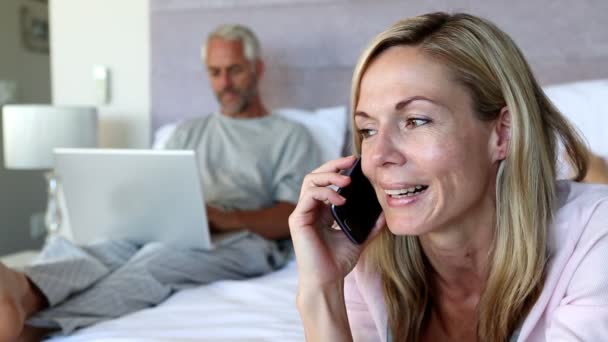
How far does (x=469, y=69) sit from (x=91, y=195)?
108 cm

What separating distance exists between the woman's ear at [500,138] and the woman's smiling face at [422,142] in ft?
0.03

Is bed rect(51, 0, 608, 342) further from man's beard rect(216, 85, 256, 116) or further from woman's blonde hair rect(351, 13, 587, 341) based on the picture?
woman's blonde hair rect(351, 13, 587, 341)

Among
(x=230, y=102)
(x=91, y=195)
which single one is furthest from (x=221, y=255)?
(x=230, y=102)

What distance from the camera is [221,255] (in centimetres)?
169

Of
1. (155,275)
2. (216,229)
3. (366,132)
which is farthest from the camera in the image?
(216,229)

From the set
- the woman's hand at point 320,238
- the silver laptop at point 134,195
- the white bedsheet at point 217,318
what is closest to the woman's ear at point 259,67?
the silver laptop at point 134,195

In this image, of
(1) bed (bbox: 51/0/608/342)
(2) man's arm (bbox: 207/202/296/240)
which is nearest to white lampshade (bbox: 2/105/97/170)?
(1) bed (bbox: 51/0/608/342)

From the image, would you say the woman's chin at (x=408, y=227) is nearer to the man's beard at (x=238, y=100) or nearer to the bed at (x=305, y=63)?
the bed at (x=305, y=63)

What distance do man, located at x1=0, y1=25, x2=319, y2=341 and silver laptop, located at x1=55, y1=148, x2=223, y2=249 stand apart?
0.17ft

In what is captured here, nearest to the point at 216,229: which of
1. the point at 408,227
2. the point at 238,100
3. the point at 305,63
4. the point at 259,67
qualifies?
the point at 238,100

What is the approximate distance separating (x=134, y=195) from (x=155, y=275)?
0.66 feet

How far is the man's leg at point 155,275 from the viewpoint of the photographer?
4.30ft

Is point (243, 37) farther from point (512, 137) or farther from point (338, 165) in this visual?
point (512, 137)

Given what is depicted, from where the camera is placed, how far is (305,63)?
2.42m
